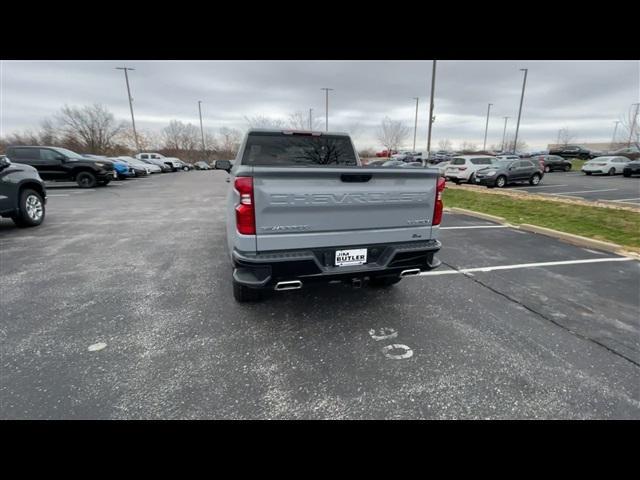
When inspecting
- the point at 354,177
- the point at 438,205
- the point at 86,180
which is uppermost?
the point at 354,177

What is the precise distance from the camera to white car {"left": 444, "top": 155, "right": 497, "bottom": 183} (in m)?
18.1

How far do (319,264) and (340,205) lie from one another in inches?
22.9

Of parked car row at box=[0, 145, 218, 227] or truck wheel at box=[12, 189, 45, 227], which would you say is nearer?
parked car row at box=[0, 145, 218, 227]

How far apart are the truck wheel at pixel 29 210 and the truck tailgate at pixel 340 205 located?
24.6 ft

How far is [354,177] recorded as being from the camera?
287cm

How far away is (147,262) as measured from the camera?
5.06m

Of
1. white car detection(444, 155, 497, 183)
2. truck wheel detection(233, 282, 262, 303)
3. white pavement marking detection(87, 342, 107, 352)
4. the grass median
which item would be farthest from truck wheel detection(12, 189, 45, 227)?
white car detection(444, 155, 497, 183)

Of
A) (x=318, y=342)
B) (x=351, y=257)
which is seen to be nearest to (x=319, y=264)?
(x=351, y=257)

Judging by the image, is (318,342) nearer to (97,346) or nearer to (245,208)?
(245,208)

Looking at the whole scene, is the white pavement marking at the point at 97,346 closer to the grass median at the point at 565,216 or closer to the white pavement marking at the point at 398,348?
the white pavement marking at the point at 398,348

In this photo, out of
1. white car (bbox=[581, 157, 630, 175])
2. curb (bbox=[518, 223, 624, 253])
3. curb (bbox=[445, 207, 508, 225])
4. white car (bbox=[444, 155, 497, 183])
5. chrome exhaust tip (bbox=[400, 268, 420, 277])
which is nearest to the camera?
chrome exhaust tip (bbox=[400, 268, 420, 277])

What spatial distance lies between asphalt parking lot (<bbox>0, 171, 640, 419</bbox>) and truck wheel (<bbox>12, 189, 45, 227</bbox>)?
2110 mm

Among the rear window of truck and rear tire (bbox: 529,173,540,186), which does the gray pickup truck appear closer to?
the rear window of truck
